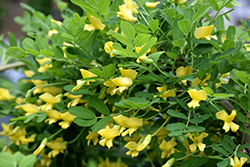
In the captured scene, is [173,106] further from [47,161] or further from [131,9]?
[47,161]

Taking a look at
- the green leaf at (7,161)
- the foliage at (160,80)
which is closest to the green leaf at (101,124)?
the foliage at (160,80)

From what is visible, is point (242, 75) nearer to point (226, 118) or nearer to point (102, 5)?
point (226, 118)

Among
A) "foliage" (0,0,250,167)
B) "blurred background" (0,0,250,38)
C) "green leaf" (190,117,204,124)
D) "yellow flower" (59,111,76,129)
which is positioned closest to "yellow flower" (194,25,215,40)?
"foliage" (0,0,250,167)

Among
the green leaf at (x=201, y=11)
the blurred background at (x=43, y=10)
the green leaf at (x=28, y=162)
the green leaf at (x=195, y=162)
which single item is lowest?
the blurred background at (x=43, y=10)

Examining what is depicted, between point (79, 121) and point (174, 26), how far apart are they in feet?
0.59

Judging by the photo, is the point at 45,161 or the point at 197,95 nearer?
the point at 197,95

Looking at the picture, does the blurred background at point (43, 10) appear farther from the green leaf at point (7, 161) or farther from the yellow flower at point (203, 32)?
the green leaf at point (7, 161)

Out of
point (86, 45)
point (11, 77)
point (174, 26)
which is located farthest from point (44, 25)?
point (11, 77)

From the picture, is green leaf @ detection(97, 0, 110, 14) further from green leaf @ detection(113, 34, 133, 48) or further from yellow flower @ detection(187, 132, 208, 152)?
yellow flower @ detection(187, 132, 208, 152)

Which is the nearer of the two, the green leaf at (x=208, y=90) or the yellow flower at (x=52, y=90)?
the green leaf at (x=208, y=90)

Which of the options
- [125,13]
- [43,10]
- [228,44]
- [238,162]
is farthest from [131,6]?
[43,10]

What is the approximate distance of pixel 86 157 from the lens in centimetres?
49

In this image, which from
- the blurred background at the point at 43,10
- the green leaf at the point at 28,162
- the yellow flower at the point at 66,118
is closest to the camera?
the green leaf at the point at 28,162

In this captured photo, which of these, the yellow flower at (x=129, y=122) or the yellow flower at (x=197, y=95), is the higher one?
the yellow flower at (x=197, y=95)
